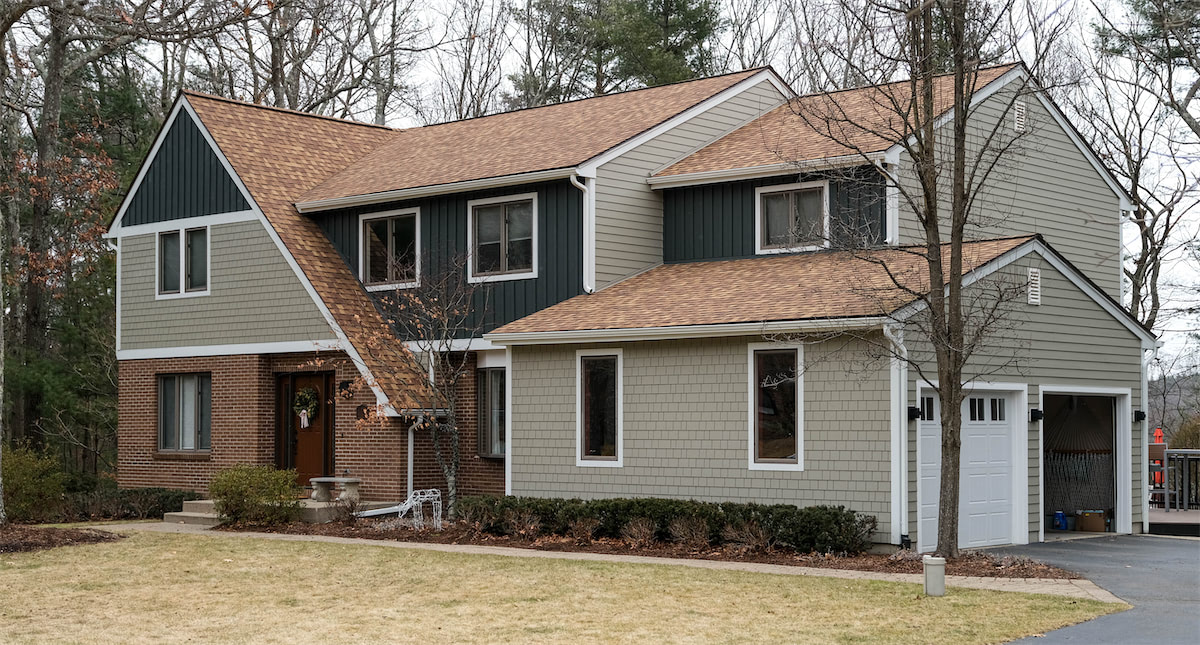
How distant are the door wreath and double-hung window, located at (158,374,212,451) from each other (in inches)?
86.7

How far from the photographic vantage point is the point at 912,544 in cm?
1789

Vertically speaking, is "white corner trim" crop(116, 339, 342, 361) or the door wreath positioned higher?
"white corner trim" crop(116, 339, 342, 361)

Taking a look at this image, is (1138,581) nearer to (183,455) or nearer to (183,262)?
(183,455)

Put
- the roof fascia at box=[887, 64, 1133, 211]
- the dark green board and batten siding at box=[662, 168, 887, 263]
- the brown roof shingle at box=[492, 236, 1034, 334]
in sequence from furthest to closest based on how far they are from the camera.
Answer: the roof fascia at box=[887, 64, 1133, 211] < the dark green board and batten siding at box=[662, 168, 887, 263] < the brown roof shingle at box=[492, 236, 1034, 334]

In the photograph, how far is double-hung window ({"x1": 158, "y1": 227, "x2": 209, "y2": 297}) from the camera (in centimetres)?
2627

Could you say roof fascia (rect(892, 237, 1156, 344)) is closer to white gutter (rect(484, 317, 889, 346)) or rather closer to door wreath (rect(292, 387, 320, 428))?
white gutter (rect(484, 317, 889, 346))

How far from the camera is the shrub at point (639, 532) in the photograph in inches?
747

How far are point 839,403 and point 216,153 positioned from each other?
13.2m

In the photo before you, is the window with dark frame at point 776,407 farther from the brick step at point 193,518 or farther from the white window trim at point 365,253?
the brick step at point 193,518

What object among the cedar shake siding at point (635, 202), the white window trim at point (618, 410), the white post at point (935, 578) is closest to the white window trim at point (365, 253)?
the cedar shake siding at point (635, 202)

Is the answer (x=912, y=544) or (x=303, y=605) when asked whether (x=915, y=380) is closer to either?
(x=912, y=544)

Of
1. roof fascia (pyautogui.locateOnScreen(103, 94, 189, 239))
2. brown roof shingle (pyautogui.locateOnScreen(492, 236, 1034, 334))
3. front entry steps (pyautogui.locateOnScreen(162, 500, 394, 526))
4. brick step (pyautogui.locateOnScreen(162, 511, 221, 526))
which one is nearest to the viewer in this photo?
brown roof shingle (pyautogui.locateOnScreen(492, 236, 1034, 334))

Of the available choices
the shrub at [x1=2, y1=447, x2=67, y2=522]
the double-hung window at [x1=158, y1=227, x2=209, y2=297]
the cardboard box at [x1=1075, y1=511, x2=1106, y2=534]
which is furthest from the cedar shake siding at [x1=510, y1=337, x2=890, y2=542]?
the shrub at [x1=2, y1=447, x2=67, y2=522]

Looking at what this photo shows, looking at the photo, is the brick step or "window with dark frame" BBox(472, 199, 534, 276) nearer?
"window with dark frame" BBox(472, 199, 534, 276)
